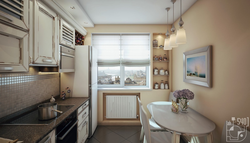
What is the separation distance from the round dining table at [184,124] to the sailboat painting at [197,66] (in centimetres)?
67

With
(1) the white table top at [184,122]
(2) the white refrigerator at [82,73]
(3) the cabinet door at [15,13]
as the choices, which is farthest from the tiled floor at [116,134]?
(3) the cabinet door at [15,13]

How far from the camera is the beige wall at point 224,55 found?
3.97 feet

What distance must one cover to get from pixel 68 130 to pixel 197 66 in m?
2.29

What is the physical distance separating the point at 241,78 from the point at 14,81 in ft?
9.17

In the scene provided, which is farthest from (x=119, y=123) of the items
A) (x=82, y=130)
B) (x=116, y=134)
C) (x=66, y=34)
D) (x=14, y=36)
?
(x=14, y=36)

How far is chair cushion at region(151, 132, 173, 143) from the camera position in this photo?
155cm

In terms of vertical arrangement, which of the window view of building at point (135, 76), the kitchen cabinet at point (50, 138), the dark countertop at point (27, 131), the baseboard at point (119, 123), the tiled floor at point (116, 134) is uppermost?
the window view of building at point (135, 76)

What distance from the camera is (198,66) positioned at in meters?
1.90

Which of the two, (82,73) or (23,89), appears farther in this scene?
(82,73)

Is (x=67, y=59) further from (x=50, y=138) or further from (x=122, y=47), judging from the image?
(x=122, y=47)

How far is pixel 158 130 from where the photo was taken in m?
1.80

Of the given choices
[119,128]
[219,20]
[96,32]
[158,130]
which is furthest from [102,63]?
[219,20]

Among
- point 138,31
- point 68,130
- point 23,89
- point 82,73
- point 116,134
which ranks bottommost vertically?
point 116,134

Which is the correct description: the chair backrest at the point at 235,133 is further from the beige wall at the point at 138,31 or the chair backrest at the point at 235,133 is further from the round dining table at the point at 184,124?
the beige wall at the point at 138,31
